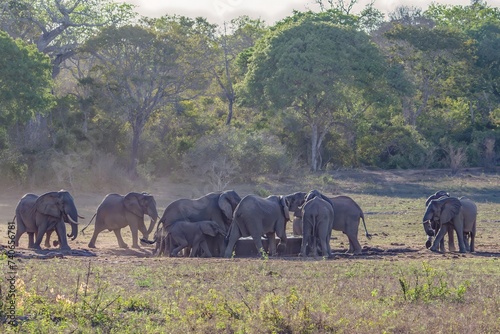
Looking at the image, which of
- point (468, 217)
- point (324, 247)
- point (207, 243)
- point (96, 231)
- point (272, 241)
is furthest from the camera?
point (96, 231)

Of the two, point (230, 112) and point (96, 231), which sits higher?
point (230, 112)

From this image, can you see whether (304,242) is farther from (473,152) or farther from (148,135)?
(473,152)

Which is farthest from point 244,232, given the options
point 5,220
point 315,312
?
point 5,220

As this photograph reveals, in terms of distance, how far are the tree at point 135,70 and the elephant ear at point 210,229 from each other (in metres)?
19.9

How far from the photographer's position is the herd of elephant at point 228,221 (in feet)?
59.2

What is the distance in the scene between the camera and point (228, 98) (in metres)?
49.2

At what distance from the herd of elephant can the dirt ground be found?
0.50 metres

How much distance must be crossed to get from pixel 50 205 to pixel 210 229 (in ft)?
11.3

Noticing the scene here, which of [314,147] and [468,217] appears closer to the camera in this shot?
[468,217]

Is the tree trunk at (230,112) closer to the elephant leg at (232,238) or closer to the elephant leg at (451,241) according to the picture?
the elephant leg at (451,241)

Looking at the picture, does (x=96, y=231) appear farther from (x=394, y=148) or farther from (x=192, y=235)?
(x=394, y=148)

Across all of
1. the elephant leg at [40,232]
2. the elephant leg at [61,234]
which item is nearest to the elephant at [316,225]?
the elephant leg at [61,234]

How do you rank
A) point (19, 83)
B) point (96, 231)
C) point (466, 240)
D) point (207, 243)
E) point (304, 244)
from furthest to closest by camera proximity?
1. point (19, 83)
2. point (96, 231)
3. point (466, 240)
4. point (207, 243)
5. point (304, 244)

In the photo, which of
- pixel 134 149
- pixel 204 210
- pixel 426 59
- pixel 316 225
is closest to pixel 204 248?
pixel 204 210
